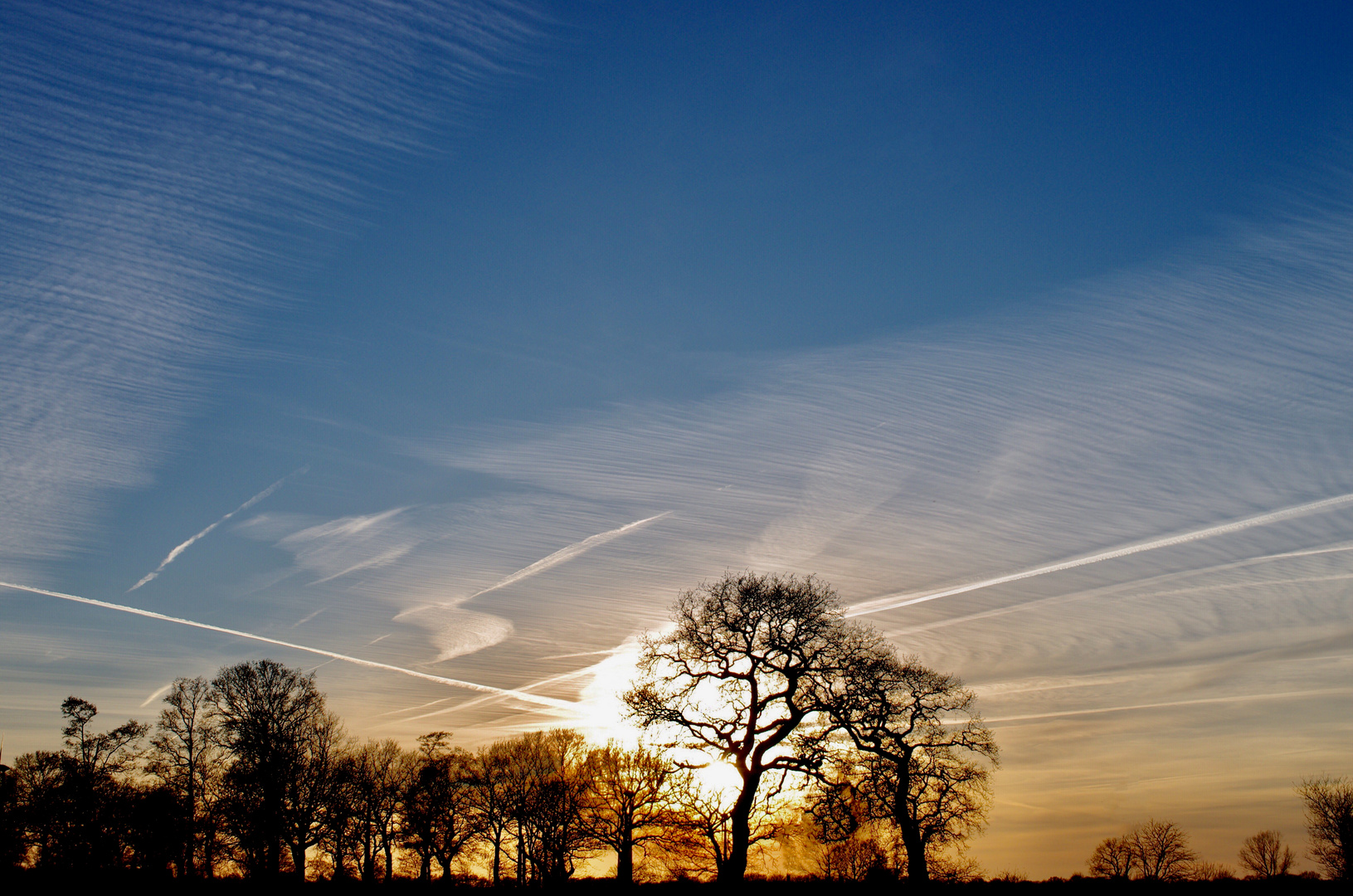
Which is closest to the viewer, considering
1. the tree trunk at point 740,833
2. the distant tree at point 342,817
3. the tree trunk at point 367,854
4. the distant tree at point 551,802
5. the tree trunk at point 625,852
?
the tree trunk at point 740,833

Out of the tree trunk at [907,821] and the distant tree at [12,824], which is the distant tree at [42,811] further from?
the tree trunk at [907,821]

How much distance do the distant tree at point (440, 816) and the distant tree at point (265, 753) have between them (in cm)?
980

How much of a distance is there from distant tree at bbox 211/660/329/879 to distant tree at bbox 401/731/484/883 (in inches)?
386

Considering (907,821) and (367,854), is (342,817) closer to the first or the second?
(367,854)

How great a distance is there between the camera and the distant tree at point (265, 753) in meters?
46.7

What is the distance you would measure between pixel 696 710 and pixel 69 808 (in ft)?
139

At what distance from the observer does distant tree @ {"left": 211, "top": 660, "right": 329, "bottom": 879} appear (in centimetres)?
4672

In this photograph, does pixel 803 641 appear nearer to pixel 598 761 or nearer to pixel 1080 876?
pixel 1080 876

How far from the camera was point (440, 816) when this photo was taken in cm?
5991

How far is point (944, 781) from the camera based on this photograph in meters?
38.9

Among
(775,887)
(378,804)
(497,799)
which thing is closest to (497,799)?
(497,799)

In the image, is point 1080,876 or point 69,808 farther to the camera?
point 69,808

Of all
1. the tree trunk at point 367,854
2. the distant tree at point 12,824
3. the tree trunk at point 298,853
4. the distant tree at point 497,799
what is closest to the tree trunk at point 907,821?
the distant tree at point 497,799

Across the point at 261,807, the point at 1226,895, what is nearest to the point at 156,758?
the point at 261,807
